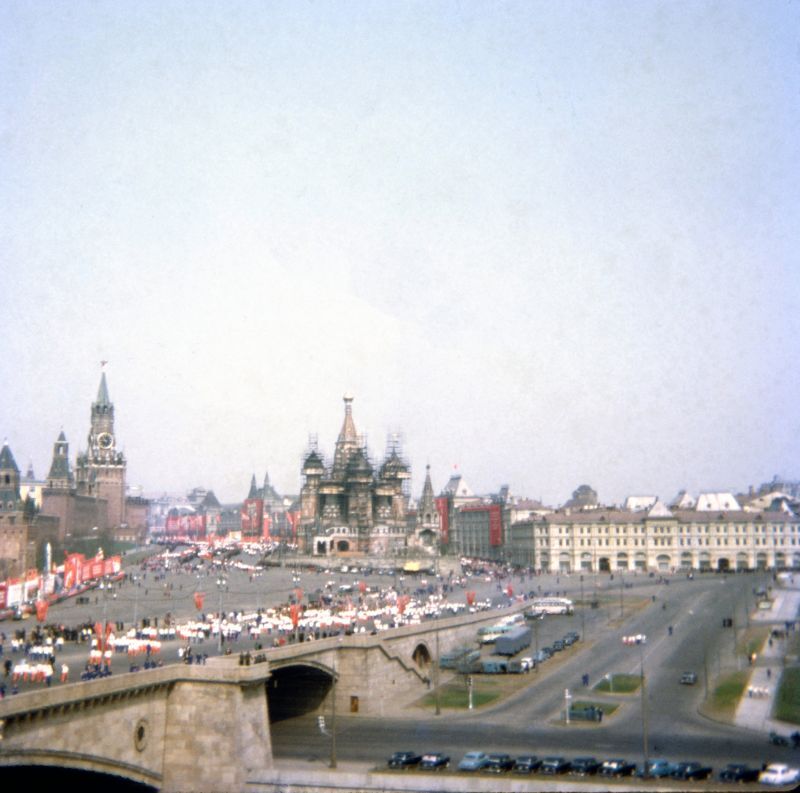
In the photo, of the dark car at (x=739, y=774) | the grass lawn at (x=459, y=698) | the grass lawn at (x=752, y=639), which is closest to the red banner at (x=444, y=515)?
the grass lawn at (x=752, y=639)

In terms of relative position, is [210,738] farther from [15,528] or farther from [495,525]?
[495,525]

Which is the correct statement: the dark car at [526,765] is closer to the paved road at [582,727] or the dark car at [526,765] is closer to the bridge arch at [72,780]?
the paved road at [582,727]

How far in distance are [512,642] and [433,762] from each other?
28.6m

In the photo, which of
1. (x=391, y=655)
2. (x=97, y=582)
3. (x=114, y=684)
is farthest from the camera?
(x=97, y=582)

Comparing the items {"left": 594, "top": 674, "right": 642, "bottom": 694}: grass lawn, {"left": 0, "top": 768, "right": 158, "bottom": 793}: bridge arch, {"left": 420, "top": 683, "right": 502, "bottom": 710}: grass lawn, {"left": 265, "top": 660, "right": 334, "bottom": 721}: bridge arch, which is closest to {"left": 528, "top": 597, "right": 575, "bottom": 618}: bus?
{"left": 594, "top": 674, "right": 642, "bottom": 694}: grass lawn

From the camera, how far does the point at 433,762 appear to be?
43094 millimetres

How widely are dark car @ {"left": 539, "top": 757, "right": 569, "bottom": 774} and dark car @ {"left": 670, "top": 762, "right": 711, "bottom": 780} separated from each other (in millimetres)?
4059

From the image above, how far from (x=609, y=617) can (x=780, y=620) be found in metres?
13.4

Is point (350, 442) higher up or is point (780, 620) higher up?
point (350, 442)

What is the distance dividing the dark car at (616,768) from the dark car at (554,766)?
1.41 metres

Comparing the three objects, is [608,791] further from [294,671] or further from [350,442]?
[350,442]

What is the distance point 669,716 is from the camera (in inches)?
2100

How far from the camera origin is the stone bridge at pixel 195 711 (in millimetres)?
32750

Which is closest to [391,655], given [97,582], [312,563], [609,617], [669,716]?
[669,716]
